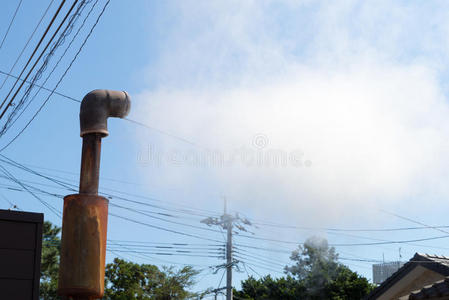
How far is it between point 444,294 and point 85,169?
700 centimetres

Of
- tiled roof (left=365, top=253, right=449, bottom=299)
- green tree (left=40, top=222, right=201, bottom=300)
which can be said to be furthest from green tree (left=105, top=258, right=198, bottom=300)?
tiled roof (left=365, top=253, right=449, bottom=299)

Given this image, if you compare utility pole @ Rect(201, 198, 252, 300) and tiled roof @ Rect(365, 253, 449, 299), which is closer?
tiled roof @ Rect(365, 253, 449, 299)

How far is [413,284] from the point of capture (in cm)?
1504

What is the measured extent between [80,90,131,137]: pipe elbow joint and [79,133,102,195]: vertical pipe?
0.38 feet

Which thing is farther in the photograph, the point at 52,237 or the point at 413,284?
the point at 52,237

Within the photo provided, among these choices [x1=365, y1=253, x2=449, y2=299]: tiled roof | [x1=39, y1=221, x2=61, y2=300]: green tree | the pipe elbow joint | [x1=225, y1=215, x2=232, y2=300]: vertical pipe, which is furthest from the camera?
[x1=39, y1=221, x2=61, y2=300]: green tree

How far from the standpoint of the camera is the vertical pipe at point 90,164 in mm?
5375

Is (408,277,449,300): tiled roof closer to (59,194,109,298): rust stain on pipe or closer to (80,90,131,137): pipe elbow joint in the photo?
(80,90,131,137): pipe elbow joint

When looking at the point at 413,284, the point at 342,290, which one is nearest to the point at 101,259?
the point at 413,284

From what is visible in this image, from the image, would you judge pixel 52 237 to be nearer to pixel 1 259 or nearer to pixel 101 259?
pixel 1 259

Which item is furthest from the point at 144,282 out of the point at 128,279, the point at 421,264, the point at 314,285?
the point at 421,264

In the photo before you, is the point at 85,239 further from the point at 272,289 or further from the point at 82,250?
the point at 272,289

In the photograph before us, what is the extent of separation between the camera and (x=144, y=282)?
45.1 m

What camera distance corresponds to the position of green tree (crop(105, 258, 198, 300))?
42062 millimetres
